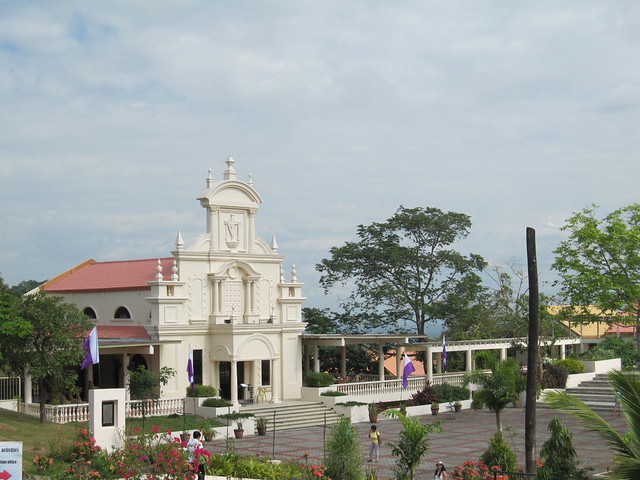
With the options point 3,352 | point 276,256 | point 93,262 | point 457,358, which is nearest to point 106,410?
point 3,352

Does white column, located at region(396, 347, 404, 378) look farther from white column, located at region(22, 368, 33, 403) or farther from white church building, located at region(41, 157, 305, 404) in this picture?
white column, located at region(22, 368, 33, 403)

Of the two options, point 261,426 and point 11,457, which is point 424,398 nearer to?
point 261,426

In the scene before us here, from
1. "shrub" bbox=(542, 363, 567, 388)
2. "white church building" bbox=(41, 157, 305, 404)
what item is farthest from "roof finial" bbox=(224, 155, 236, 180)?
"shrub" bbox=(542, 363, 567, 388)

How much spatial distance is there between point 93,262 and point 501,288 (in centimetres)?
2314

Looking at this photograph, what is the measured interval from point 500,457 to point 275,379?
19169 millimetres

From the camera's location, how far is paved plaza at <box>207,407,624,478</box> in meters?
25.8

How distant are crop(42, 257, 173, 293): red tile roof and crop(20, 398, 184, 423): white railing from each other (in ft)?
18.9

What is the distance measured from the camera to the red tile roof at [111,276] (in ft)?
127

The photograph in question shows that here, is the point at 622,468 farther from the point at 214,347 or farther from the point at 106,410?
the point at 214,347

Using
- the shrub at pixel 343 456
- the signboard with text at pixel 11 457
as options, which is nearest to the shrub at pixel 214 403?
the shrub at pixel 343 456

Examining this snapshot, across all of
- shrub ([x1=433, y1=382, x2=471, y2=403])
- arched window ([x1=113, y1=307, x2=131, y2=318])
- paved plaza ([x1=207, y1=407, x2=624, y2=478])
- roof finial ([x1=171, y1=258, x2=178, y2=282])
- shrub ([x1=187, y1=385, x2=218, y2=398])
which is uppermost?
roof finial ([x1=171, y1=258, x2=178, y2=282])

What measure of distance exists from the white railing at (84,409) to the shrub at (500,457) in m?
14.8

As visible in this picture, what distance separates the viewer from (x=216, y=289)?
125 feet

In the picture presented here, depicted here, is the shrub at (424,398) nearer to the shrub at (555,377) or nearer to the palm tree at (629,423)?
the shrub at (555,377)
